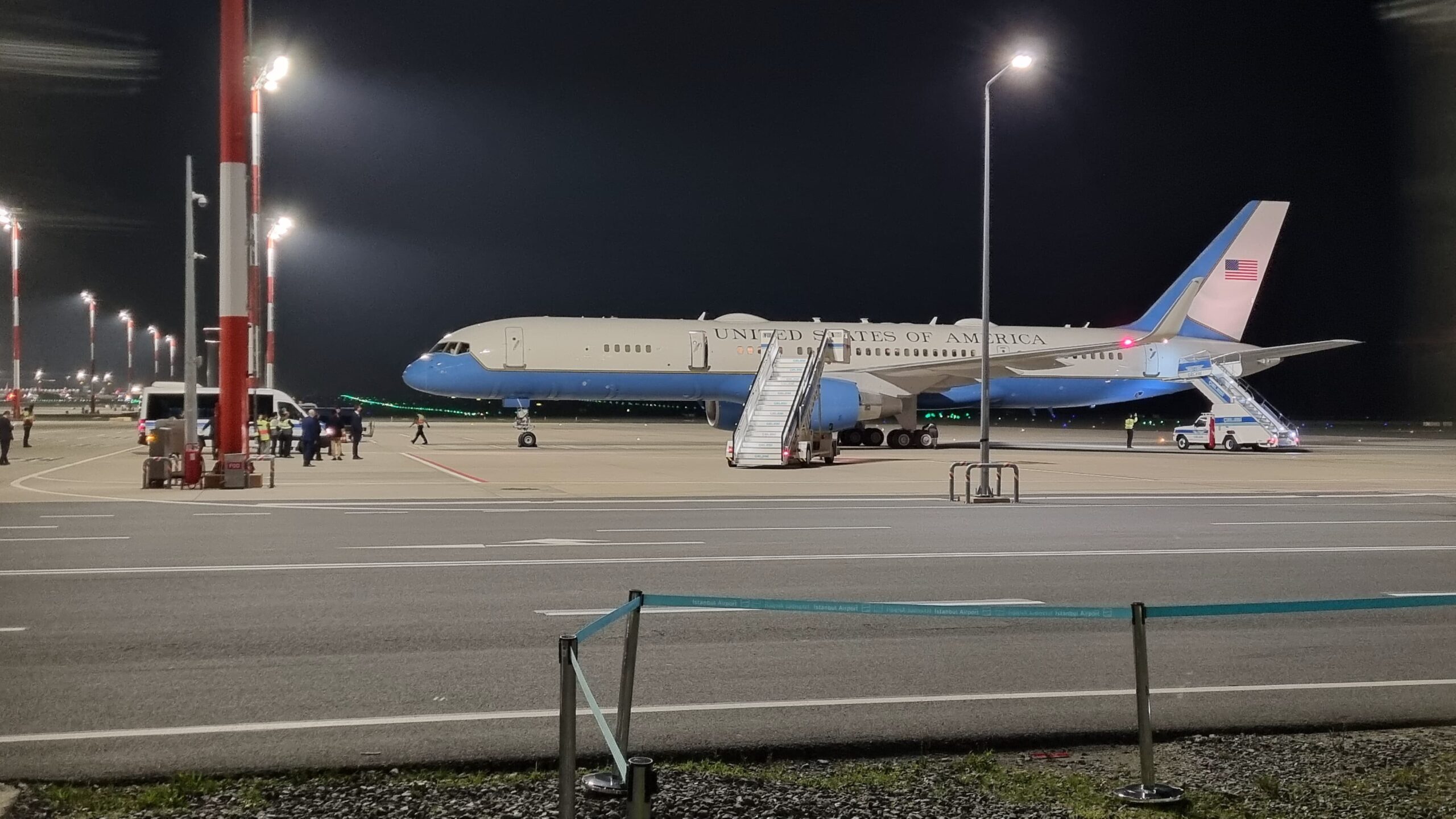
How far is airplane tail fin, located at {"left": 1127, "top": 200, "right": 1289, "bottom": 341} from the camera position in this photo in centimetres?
5303

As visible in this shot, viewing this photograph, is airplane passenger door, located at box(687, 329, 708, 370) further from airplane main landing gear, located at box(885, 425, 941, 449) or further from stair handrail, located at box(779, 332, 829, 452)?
stair handrail, located at box(779, 332, 829, 452)

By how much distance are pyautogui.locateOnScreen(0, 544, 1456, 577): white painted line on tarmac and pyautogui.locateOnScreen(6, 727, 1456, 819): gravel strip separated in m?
7.67

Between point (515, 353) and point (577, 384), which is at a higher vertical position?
point (515, 353)

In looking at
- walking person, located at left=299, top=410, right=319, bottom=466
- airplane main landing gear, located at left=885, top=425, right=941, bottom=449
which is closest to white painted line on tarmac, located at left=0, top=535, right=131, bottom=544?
walking person, located at left=299, top=410, right=319, bottom=466

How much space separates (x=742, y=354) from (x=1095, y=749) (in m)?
37.9

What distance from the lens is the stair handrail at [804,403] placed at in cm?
3381

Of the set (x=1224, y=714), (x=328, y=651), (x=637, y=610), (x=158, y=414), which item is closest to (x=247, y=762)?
(x=637, y=610)

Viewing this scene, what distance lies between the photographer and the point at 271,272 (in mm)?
43062

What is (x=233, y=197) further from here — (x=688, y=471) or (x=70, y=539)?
(x=688, y=471)

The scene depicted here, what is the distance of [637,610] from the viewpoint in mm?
5629

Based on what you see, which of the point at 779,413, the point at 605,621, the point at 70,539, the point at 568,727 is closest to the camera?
the point at 568,727

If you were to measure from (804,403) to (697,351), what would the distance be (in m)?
9.58

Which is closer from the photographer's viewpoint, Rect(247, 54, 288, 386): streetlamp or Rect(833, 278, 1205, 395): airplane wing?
Rect(247, 54, 288, 386): streetlamp

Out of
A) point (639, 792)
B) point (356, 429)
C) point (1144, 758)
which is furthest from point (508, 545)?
point (356, 429)
